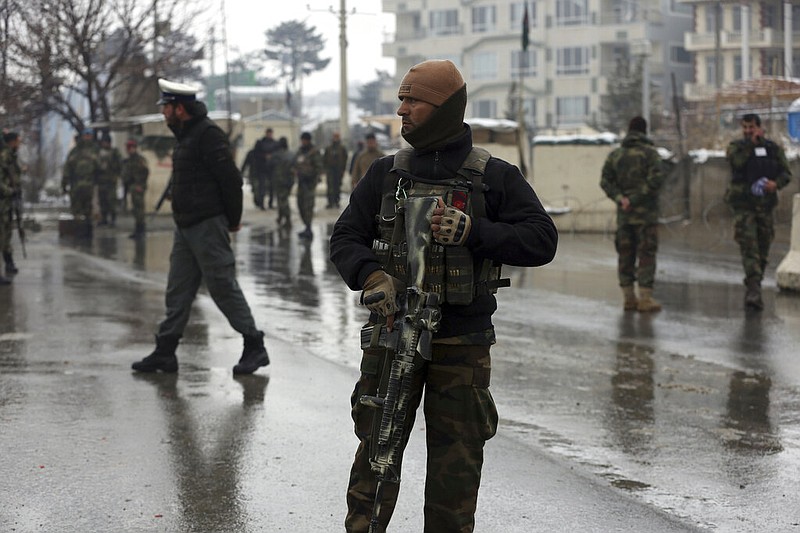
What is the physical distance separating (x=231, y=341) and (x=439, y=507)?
19.0ft

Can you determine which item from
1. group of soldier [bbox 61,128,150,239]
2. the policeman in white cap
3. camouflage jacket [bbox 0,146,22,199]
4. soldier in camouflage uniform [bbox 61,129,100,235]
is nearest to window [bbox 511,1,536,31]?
group of soldier [bbox 61,128,150,239]

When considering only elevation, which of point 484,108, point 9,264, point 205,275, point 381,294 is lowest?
point 9,264

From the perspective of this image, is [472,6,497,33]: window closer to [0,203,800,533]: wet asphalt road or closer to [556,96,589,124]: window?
[556,96,589,124]: window

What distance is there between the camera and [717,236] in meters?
21.0

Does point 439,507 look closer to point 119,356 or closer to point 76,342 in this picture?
point 119,356

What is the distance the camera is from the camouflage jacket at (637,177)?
1177cm

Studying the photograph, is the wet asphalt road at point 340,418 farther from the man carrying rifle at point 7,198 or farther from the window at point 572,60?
the window at point 572,60

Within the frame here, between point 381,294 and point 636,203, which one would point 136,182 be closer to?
point 636,203

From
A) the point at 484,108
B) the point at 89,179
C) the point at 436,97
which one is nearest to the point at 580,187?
the point at 89,179

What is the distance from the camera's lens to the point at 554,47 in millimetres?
83750

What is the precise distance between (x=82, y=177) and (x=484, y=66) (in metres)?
67.8

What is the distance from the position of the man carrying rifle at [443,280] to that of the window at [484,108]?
82.0 meters

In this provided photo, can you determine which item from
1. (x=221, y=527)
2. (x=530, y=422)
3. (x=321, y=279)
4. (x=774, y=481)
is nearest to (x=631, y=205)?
(x=321, y=279)

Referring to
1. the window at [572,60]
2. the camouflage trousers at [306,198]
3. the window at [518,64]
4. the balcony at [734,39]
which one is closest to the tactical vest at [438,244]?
the camouflage trousers at [306,198]
